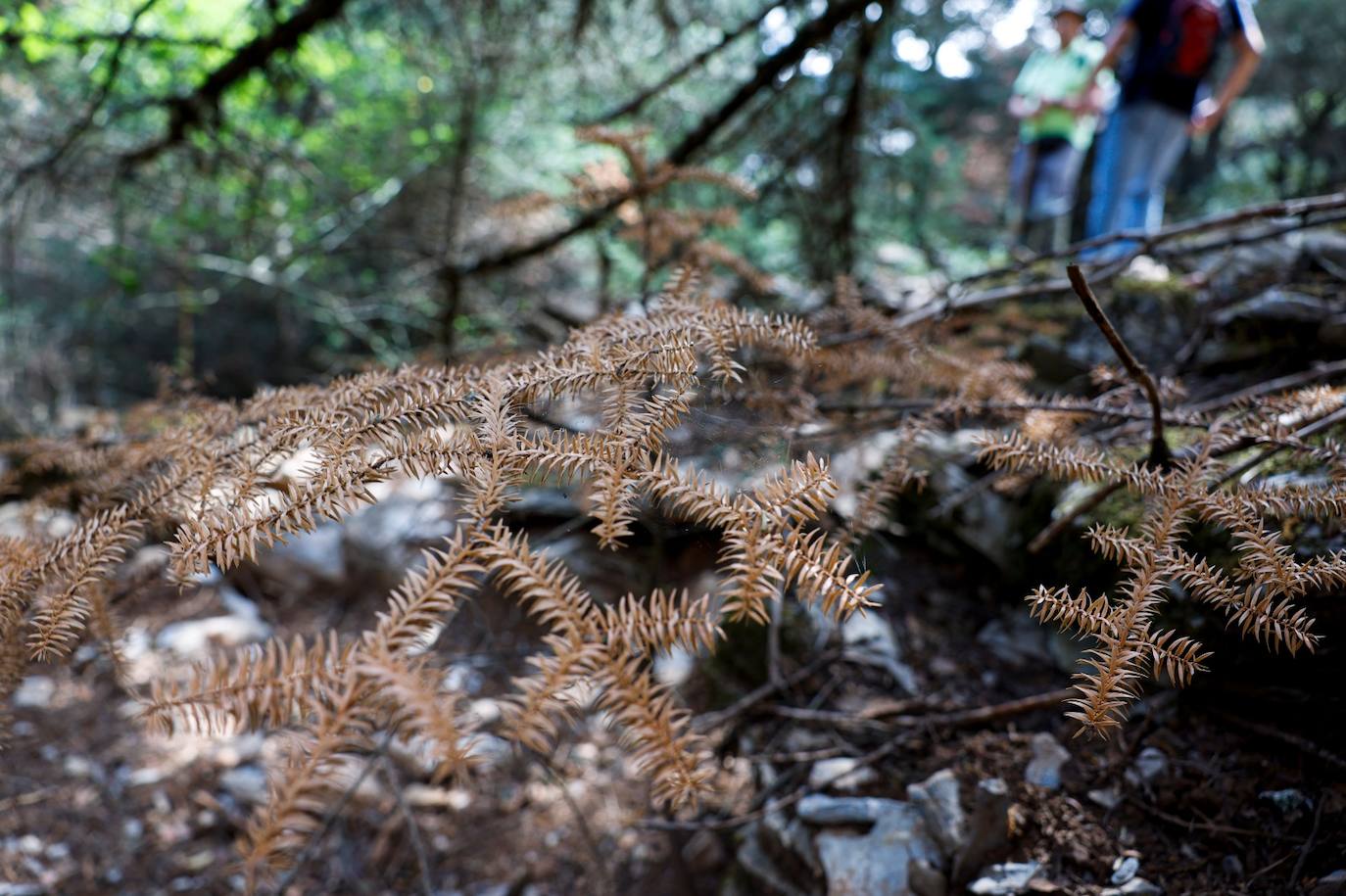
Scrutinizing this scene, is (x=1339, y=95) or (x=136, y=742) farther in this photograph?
(x=1339, y=95)

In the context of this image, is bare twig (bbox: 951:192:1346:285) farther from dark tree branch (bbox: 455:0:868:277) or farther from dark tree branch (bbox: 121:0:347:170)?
dark tree branch (bbox: 121:0:347:170)

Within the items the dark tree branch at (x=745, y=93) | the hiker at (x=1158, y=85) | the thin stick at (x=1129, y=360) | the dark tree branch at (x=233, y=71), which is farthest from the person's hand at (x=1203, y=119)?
the dark tree branch at (x=233, y=71)

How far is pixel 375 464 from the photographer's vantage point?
0.92 meters

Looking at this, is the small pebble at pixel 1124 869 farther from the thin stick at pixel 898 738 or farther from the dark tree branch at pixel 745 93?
the dark tree branch at pixel 745 93

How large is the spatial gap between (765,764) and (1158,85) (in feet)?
15.7

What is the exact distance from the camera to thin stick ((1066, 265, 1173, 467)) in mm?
1109

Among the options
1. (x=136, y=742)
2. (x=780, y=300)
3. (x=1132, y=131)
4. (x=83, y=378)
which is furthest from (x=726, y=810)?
(x=83, y=378)

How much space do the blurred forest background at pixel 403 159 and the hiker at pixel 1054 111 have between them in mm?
527


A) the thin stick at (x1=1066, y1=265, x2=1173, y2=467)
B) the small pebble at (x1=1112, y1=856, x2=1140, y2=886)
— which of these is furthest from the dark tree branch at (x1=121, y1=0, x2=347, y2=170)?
the small pebble at (x1=1112, y1=856, x2=1140, y2=886)

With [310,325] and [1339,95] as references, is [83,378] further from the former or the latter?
[1339,95]

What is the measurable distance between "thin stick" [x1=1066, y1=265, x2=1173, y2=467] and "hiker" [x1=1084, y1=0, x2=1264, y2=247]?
128 inches

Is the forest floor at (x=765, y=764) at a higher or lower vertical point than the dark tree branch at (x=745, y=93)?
lower

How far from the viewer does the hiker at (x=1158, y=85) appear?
4.18m

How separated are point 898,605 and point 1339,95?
6797mm
